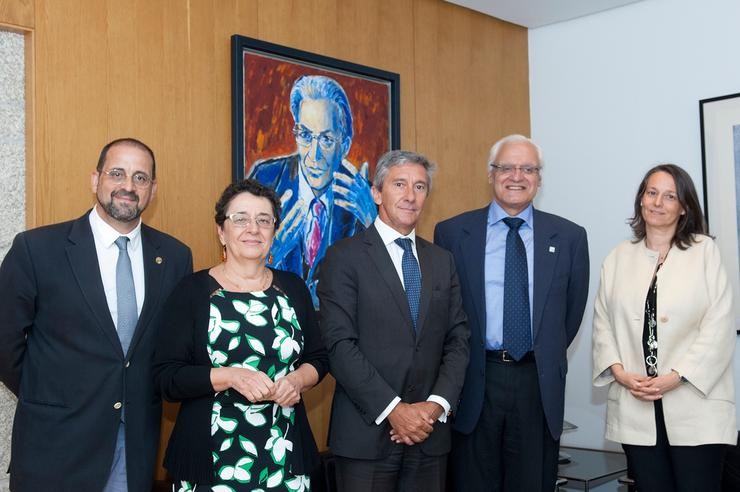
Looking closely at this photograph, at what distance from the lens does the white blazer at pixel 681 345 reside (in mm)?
2930

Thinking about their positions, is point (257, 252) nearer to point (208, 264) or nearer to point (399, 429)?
point (399, 429)

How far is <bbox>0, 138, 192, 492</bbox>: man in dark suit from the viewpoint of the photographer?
2.51 meters

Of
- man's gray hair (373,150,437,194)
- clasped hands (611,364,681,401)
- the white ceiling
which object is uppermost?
the white ceiling

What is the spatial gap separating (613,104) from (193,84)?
273cm

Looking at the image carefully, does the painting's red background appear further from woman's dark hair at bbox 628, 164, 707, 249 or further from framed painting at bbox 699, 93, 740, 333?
framed painting at bbox 699, 93, 740, 333

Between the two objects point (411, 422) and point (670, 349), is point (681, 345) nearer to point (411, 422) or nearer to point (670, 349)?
point (670, 349)

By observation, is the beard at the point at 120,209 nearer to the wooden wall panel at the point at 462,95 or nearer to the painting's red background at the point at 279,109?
the painting's red background at the point at 279,109

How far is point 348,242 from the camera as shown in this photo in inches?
117

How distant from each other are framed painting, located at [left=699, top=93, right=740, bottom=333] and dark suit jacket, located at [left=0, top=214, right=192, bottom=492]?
131 inches

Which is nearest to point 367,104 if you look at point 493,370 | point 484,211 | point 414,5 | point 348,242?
point 414,5

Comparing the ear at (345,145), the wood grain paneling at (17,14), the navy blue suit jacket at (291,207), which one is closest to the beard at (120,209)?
the wood grain paneling at (17,14)

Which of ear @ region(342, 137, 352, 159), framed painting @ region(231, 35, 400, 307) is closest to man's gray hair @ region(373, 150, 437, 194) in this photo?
framed painting @ region(231, 35, 400, 307)

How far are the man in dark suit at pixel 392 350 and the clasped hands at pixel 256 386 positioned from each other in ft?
1.13

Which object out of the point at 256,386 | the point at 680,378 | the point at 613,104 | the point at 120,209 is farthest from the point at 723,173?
the point at 120,209
